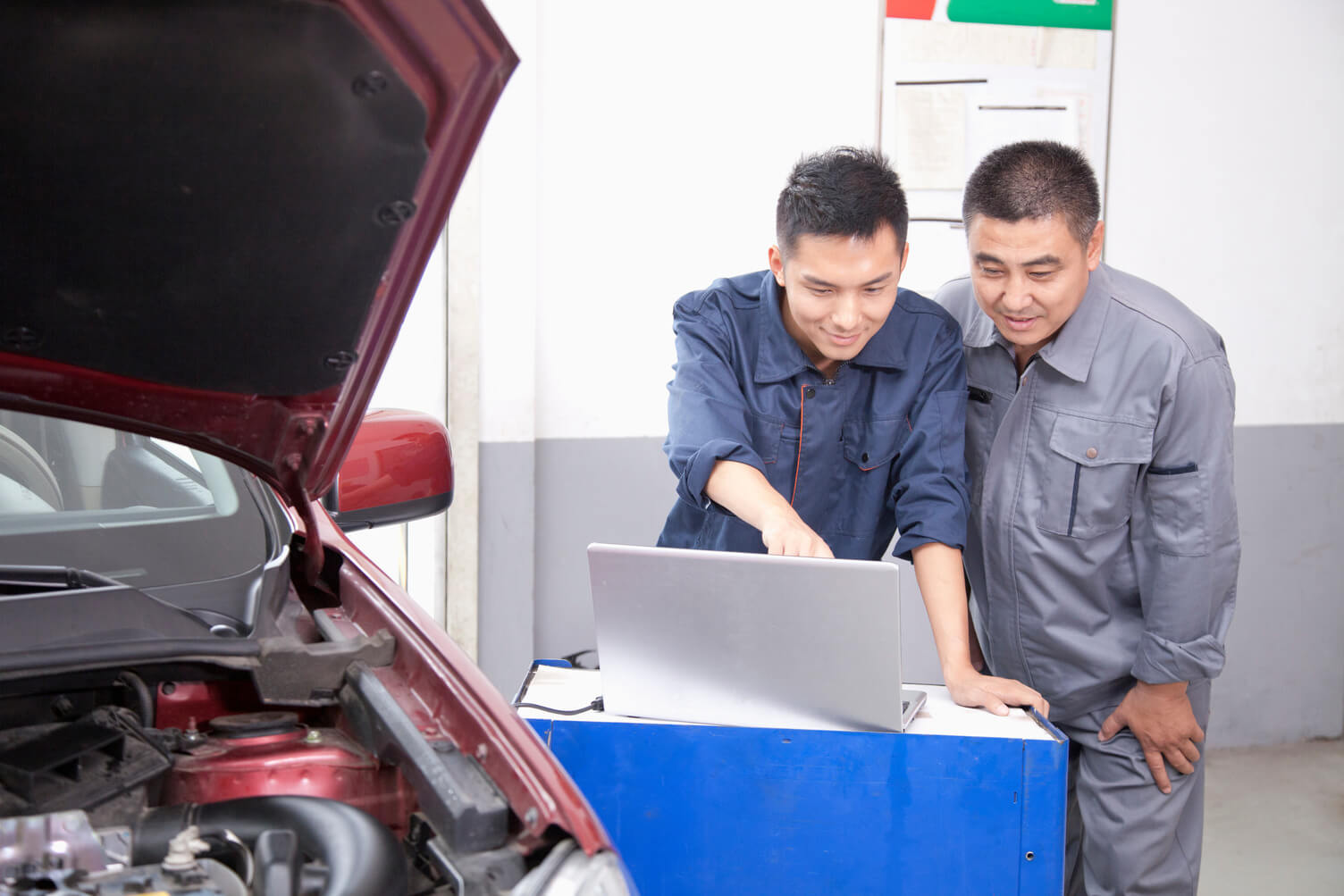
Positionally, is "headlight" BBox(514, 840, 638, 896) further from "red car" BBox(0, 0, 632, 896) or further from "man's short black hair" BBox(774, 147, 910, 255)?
"man's short black hair" BBox(774, 147, 910, 255)

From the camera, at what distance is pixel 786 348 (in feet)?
6.93

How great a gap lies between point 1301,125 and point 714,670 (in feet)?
10.2

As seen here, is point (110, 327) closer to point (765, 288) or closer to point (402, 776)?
point (402, 776)

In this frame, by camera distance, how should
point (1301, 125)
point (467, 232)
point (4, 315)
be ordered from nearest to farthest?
point (4, 315) < point (467, 232) < point (1301, 125)

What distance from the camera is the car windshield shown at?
1.42m

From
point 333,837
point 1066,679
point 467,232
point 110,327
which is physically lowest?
point 1066,679

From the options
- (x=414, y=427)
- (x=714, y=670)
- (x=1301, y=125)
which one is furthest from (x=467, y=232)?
(x=1301, y=125)

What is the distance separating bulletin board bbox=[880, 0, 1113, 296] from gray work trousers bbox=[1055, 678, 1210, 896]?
1.78m

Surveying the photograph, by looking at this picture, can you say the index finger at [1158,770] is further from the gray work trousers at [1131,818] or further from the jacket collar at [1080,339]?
the jacket collar at [1080,339]

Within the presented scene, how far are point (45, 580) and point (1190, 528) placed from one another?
5.53 ft

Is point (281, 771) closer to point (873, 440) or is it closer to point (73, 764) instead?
point (73, 764)

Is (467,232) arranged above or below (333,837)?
above

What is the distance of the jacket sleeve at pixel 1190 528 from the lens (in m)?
1.85

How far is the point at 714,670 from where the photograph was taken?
5.21ft
